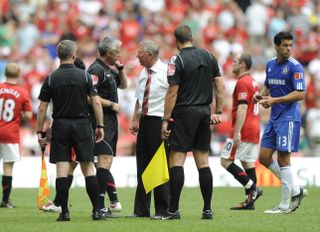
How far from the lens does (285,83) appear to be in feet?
49.5

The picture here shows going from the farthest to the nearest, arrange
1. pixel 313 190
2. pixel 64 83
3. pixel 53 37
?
pixel 53 37
pixel 313 190
pixel 64 83

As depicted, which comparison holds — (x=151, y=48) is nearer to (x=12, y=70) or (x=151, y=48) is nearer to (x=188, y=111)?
(x=188, y=111)

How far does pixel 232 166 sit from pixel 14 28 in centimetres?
1440

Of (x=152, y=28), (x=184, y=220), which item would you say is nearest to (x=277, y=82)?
(x=184, y=220)

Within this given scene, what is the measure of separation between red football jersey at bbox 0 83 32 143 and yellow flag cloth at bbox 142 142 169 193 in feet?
12.9

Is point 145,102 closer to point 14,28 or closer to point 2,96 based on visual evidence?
point 2,96

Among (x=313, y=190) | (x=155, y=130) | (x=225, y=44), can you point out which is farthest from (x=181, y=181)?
(x=225, y=44)

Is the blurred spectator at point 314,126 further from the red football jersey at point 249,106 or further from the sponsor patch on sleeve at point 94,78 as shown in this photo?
the sponsor patch on sleeve at point 94,78

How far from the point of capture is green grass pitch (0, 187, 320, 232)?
1280cm

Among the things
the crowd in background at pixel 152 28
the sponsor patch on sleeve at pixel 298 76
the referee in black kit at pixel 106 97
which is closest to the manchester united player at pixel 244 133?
the sponsor patch on sleeve at pixel 298 76

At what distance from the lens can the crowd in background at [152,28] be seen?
2839 centimetres

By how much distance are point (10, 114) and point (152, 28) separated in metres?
13.0

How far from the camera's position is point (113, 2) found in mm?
31438

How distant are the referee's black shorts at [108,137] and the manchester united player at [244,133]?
2449 millimetres
